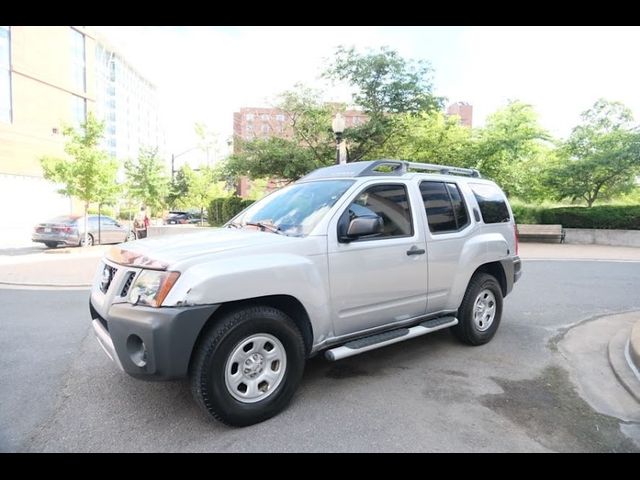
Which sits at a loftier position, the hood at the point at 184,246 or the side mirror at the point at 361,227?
the side mirror at the point at 361,227

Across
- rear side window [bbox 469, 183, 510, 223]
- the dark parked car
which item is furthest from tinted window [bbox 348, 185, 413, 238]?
the dark parked car

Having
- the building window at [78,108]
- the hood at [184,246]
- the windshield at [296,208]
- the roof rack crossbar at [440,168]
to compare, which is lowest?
the hood at [184,246]

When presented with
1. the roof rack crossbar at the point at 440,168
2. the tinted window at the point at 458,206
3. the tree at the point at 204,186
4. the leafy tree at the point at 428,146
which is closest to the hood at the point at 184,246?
the roof rack crossbar at the point at 440,168

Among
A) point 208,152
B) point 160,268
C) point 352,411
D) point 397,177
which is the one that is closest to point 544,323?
point 397,177

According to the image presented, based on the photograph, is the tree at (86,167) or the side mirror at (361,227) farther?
the tree at (86,167)

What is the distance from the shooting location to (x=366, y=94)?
17516 mm

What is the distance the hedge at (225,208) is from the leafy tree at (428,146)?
24.3ft

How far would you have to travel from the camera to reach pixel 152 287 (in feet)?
9.77

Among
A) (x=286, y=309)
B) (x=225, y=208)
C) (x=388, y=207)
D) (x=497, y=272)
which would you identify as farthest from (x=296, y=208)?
(x=225, y=208)

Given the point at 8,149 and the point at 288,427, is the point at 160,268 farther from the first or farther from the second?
the point at 8,149

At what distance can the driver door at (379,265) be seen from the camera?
3.67m

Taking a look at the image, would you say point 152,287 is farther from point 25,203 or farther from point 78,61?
point 78,61

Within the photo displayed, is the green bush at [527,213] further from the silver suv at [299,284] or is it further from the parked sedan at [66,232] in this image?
the parked sedan at [66,232]

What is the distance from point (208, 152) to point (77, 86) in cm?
1892
